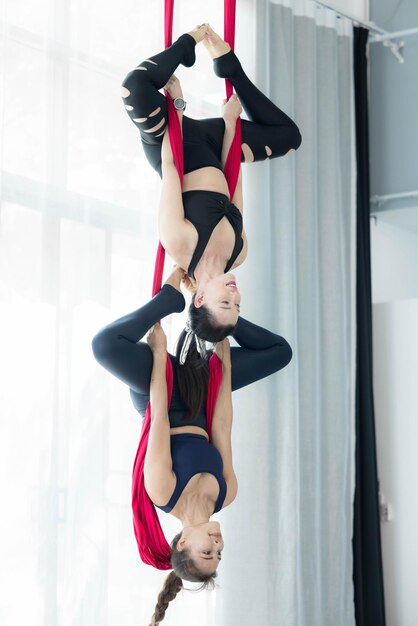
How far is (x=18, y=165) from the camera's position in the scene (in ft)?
8.67

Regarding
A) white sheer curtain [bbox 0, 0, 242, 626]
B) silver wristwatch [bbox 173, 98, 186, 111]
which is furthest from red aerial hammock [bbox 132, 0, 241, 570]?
white sheer curtain [bbox 0, 0, 242, 626]

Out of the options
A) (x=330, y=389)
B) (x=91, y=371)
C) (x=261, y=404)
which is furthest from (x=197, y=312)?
(x=330, y=389)

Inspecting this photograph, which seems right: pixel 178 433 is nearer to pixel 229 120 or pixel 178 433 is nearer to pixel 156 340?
pixel 156 340

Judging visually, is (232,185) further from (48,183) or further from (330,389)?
(330,389)

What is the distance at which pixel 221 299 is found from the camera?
230cm

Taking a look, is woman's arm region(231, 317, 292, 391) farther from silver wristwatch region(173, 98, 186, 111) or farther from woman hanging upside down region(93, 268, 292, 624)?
silver wristwatch region(173, 98, 186, 111)

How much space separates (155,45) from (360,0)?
1408mm

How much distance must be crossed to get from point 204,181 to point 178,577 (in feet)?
3.44

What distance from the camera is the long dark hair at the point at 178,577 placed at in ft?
7.42

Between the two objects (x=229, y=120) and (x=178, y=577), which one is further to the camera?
(x=229, y=120)

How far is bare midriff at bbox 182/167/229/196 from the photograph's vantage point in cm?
245

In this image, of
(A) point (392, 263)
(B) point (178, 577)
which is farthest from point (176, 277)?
(A) point (392, 263)

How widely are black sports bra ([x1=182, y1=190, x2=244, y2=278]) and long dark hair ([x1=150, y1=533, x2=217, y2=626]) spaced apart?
73cm

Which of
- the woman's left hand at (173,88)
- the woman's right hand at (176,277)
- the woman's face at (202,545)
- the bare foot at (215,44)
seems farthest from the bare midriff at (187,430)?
the bare foot at (215,44)
